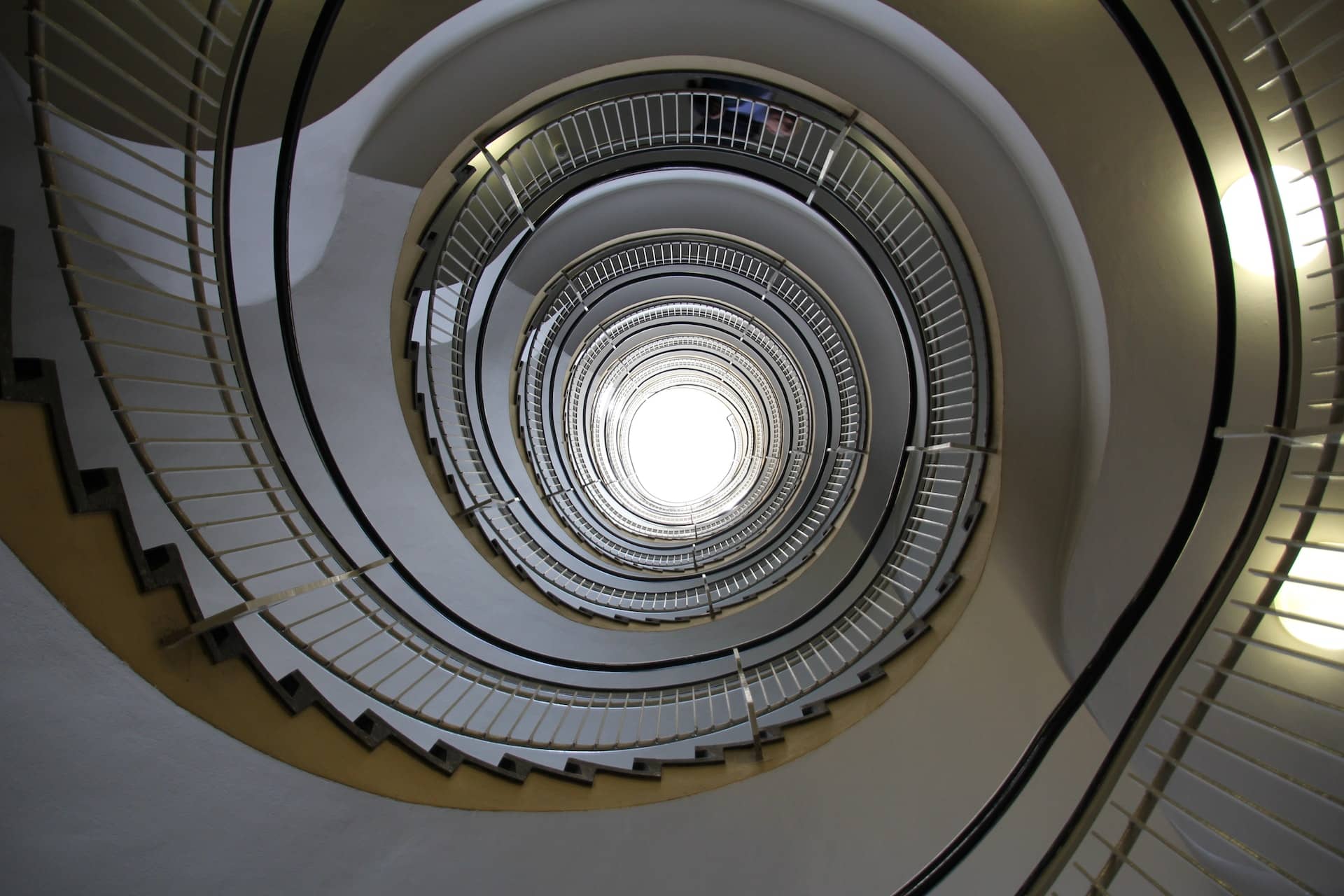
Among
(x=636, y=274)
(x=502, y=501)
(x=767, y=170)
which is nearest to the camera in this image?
(x=767, y=170)

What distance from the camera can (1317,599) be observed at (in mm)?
3029

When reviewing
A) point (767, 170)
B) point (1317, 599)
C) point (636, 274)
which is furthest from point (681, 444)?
point (1317, 599)

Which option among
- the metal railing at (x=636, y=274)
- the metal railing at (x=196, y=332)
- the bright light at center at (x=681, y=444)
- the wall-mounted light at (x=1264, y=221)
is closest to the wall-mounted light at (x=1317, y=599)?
the wall-mounted light at (x=1264, y=221)

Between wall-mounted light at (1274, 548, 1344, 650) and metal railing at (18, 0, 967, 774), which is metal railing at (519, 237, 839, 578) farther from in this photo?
wall-mounted light at (1274, 548, 1344, 650)

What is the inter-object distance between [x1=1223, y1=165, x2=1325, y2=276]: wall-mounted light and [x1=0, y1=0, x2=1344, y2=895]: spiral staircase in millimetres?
17

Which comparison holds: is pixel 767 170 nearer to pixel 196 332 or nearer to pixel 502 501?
pixel 502 501

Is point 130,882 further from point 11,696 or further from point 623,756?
point 623,756

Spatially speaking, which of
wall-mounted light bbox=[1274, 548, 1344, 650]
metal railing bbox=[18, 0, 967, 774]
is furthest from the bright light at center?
wall-mounted light bbox=[1274, 548, 1344, 650]

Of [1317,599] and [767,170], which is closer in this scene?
[1317,599]

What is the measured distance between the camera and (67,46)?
3.02m

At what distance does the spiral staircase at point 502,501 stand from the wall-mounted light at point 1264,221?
0.02m

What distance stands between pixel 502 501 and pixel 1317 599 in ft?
21.8

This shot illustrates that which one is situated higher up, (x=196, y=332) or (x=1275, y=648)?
(x=196, y=332)

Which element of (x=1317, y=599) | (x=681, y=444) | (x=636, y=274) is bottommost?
(x=1317, y=599)
